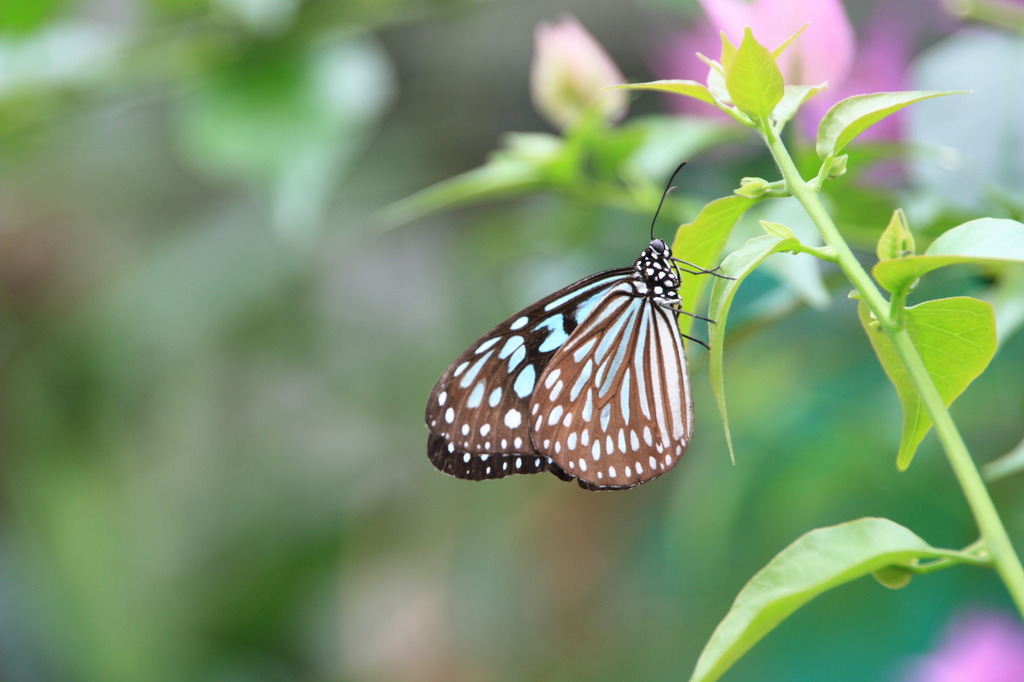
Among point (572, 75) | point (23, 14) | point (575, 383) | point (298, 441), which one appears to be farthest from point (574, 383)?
point (298, 441)

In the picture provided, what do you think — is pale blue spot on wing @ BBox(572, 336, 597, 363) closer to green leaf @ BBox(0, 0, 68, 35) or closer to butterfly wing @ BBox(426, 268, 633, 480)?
butterfly wing @ BBox(426, 268, 633, 480)

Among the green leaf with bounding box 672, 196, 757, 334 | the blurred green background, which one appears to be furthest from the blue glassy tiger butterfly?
the blurred green background

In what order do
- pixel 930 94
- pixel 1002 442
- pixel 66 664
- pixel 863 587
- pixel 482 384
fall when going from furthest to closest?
pixel 66 664 → pixel 863 587 → pixel 1002 442 → pixel 482 384 → pixel 930 94

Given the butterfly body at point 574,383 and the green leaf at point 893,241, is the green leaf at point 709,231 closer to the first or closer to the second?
the green leaf at point 893,241

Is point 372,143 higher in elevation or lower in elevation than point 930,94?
higher

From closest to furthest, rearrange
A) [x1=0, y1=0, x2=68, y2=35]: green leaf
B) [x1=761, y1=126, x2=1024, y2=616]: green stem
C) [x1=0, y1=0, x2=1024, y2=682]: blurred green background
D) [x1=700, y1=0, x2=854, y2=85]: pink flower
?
[x1=761, y1=126, x2=1024, y2=616]: green stem < [x1=700, y1=0, x2=854, y2=85]: pink flower < [x1=0, y1=0, x2=68, y2=35]: green leaf < [x1=0, y1=0, x2=1024, y2=682]: blurred green background

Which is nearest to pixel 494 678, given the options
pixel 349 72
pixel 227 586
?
pixel 227 586

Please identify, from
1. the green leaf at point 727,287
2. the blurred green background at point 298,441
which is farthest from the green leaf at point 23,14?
the green leaf at point 727,287

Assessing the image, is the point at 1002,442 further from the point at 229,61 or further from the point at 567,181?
the point at 229,61
